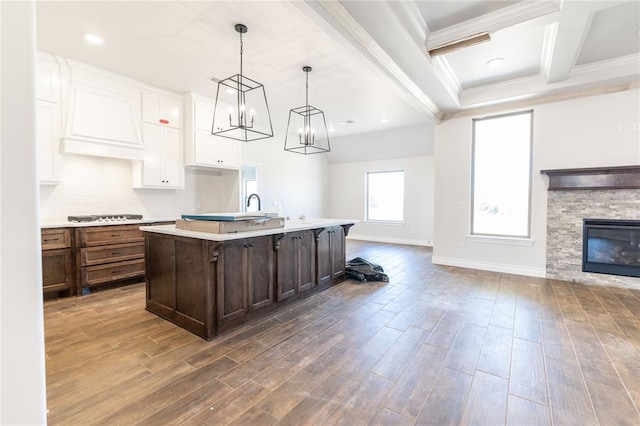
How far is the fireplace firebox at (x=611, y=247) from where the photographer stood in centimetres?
386

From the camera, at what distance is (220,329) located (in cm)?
253

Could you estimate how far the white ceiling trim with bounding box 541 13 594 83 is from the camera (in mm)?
2674

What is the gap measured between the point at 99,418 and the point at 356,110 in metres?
5.39

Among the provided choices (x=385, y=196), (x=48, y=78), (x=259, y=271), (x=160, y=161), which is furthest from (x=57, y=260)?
(x=385, y=196)

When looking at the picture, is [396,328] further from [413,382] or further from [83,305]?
[83,305]

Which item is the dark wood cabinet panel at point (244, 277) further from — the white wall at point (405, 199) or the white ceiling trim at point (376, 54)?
the white wall at point (405, 199)

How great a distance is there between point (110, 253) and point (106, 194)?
103 centimetres

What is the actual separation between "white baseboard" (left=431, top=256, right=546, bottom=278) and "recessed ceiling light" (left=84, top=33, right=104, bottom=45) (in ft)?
19.1

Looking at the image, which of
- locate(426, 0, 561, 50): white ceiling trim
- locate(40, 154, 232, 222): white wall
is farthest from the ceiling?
locate(40, 154, 232, 222): white wall

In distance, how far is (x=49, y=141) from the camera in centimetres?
356

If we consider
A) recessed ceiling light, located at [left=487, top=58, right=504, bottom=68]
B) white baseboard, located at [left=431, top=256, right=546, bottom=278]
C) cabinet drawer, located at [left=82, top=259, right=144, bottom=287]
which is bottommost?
white baseboard, located at [left=431, top=256, right=546, bottom=278]

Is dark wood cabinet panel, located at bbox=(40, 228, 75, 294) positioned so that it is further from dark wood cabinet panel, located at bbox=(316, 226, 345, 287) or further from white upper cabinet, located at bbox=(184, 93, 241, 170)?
dark wood cabinet panel, located at bbox=(316, 226, 345, 287)

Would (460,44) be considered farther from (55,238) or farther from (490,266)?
(55,238)

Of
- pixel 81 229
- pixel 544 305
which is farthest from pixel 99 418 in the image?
pixel 544 305
